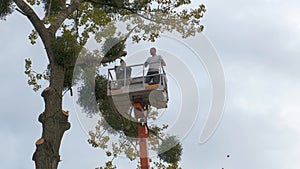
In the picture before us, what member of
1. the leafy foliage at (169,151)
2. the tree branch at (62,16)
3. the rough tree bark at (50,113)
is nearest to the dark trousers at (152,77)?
the rough tree bark at (50,113)

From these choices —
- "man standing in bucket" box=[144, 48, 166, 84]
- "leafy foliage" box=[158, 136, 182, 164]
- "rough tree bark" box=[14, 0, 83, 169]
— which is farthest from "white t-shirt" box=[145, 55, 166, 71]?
"leafy foliage" box=[158, 136, 182, 164]

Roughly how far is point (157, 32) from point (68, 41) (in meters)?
2.44

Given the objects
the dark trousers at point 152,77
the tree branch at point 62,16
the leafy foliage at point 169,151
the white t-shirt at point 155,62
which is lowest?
the leafy foliage at point 169,151

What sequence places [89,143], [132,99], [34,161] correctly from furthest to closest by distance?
[89,143] → [132,99] → [34,161]

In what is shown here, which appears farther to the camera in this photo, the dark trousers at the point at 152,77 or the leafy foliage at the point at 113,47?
the leafy foliage at the point at 113,47

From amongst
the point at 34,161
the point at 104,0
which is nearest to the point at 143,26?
the point at 104,0

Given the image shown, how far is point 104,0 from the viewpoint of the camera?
34.4ft

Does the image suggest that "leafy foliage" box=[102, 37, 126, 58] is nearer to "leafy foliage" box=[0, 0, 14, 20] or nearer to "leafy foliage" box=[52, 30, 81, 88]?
"leafy foliage" box=[52, 30, 81, 88]

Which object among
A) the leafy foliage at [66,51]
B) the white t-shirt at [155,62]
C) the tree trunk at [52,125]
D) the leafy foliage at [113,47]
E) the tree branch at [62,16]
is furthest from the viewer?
the leafy foliage at [113,47]

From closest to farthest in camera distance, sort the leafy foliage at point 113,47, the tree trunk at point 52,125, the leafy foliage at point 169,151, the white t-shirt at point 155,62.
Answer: the tree trunk at point 52,125 < the white t-shirt at point 155,62 < the leafy foliage at point 113,47 < the leafy foliage at point 169,151

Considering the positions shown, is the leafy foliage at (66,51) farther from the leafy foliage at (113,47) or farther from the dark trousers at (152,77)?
the dark trousers at (152,77)

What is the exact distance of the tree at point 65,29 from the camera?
830 centimetres

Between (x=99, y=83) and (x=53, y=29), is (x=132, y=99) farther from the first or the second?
(x=53, y=29)

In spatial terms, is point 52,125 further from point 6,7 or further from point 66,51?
point 6,7
